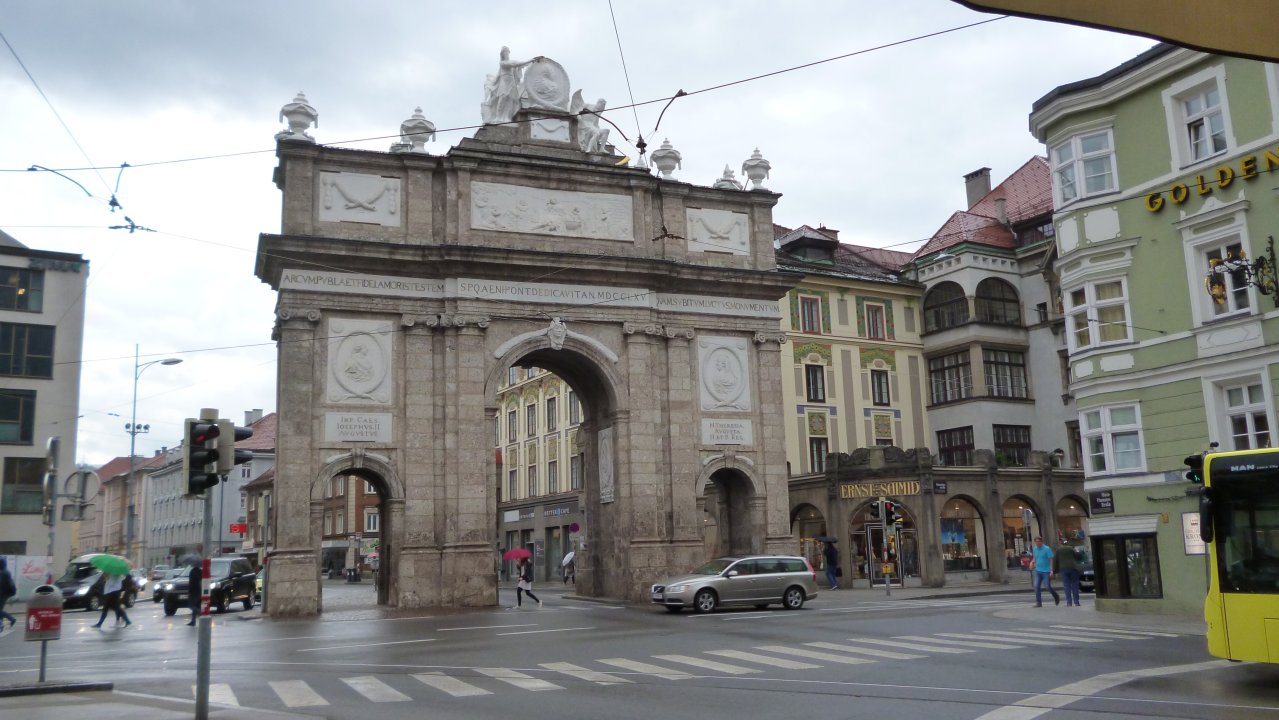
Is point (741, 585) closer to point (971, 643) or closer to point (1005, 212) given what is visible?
point (971, 643)

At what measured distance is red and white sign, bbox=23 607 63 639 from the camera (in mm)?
14039

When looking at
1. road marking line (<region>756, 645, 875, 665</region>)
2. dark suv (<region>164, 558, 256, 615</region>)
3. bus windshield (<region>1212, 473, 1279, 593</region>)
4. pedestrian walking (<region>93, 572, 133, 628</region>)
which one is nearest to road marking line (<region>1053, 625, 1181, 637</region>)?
road marking line (<region>756, 645, 875, 665</region>)

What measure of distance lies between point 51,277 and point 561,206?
2871 cm

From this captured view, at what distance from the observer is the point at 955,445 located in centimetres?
5322

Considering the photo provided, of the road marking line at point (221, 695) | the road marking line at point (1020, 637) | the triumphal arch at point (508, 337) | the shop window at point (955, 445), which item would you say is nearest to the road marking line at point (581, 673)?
the road marking line at point (221, 695)

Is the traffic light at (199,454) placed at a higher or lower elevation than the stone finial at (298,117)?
lower

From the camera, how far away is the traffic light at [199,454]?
1190 cm

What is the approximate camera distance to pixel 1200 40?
2264 millimetres

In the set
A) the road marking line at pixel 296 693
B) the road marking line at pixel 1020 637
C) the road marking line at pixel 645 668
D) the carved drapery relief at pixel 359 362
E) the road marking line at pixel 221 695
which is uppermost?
the carved drapery relief at pixel 359 362

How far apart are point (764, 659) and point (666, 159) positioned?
965 inches

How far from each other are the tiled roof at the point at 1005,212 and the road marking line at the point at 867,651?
38.4 m

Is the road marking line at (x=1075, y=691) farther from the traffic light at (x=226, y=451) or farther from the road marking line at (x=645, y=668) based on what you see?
the traffic light at (x=226, y=451)

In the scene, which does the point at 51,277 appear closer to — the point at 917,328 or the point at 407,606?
the point at 407,606

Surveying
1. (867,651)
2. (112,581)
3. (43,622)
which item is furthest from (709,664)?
(112,581)
